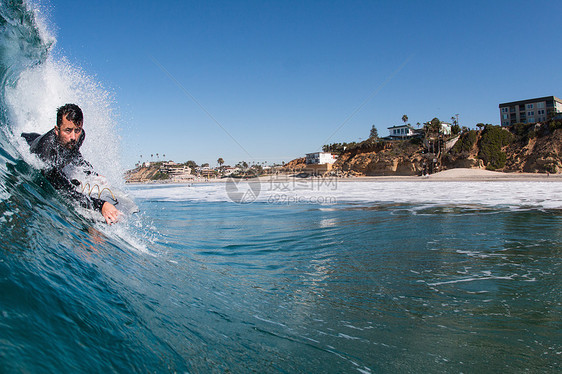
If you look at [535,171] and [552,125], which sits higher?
[552,125]

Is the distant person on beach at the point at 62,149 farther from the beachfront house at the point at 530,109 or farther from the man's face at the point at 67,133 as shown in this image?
the beachfront house at the point at 530,109

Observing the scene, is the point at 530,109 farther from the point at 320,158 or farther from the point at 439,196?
the point at 439,196

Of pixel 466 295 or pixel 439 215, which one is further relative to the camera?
pixel 439 215

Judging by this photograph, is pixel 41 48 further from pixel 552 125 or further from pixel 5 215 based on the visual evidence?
pixel 552 125

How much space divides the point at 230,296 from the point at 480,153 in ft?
219

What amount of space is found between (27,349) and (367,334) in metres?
2.51

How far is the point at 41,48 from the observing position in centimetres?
553

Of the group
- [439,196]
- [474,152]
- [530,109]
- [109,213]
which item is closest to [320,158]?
[474,152]

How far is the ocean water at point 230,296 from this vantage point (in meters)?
1.88

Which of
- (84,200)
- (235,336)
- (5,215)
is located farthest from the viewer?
(84,200)

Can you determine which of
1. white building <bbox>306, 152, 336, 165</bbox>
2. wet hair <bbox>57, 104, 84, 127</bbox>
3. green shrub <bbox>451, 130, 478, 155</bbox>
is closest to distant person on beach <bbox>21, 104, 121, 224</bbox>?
wet hair <bbox>57, 104, 84, 127</bbox>

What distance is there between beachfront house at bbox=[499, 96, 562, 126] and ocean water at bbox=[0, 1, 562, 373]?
95475mm

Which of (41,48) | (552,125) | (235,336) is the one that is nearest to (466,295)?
(235,336)

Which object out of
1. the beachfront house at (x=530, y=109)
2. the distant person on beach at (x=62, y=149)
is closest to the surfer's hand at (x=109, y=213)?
the distant person on beach at (x=62, y=149)
